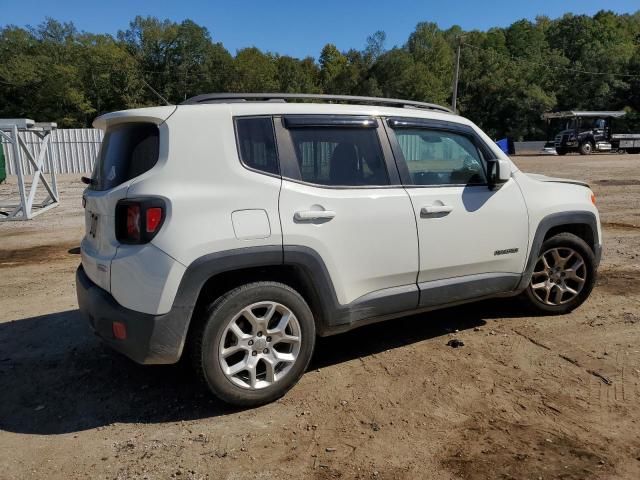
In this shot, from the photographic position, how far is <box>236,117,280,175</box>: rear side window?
10.6ft

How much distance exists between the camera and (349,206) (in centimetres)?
344

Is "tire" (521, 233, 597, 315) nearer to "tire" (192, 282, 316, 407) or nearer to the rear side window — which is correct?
"tire" (192, 282, 316, 407)

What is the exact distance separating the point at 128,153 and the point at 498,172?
2.69 meters

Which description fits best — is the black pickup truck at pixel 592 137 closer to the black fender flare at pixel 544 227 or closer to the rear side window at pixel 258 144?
the black fender flare at pixel 544 227

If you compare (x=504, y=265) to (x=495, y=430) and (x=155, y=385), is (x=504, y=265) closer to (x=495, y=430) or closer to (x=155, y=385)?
(x=495, y=430)

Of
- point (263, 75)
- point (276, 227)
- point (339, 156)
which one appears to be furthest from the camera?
point (263, 75)

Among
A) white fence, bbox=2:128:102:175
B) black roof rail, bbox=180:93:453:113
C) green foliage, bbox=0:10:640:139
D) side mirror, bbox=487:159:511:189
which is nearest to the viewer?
black roof rail, bbox=180:93:453:113

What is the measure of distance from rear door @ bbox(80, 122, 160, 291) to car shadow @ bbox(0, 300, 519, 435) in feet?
2.70

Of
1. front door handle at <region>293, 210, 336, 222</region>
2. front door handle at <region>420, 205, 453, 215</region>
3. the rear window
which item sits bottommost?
front door handle at <region>420, 205, 453, 215</region>

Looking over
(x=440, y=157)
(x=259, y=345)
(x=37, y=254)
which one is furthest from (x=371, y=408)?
(x=37, y=254)

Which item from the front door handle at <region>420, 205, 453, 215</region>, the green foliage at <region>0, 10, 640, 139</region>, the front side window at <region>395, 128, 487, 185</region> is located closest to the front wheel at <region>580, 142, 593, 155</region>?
the green foliage at <region>0, 10, 640, 139</region>

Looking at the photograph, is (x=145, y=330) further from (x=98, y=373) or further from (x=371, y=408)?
(x=371, y=408)

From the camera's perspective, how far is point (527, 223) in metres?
4.28

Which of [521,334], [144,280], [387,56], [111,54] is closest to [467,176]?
[521,334]
